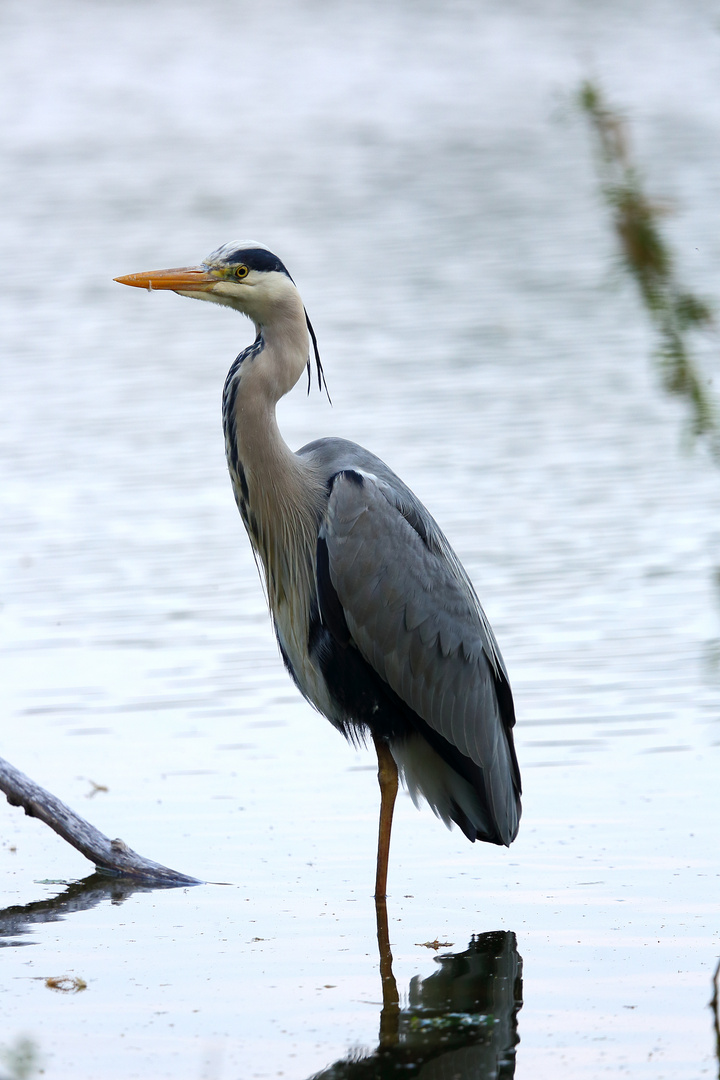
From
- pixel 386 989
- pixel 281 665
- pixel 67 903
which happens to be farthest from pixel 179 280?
pixel 281 665

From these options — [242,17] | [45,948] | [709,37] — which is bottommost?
[242,17]

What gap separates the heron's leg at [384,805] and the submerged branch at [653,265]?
2.79 metres

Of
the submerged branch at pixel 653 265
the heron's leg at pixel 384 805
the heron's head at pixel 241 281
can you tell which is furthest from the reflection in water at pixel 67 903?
the submerged branch at pixel 653 265

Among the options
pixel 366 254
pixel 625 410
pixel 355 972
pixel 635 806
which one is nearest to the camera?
pixel 355 972

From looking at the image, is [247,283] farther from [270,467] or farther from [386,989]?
[386,989]

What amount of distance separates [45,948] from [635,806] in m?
2.38

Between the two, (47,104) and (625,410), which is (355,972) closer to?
(625,410)

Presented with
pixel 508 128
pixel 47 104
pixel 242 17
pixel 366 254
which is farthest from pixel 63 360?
pixel 242 17

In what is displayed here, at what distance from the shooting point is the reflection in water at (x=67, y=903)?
5.27m

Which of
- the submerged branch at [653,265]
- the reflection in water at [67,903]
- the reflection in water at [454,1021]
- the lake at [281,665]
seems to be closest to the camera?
the submerged branch at [653,265]

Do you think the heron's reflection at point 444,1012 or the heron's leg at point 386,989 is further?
the heron's leg at point 386,989

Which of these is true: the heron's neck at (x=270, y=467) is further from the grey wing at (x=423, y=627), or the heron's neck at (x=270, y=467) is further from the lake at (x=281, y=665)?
the lake at (x=281, y=665)

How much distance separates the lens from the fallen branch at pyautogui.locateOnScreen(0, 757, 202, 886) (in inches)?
220

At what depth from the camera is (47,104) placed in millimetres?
30438
